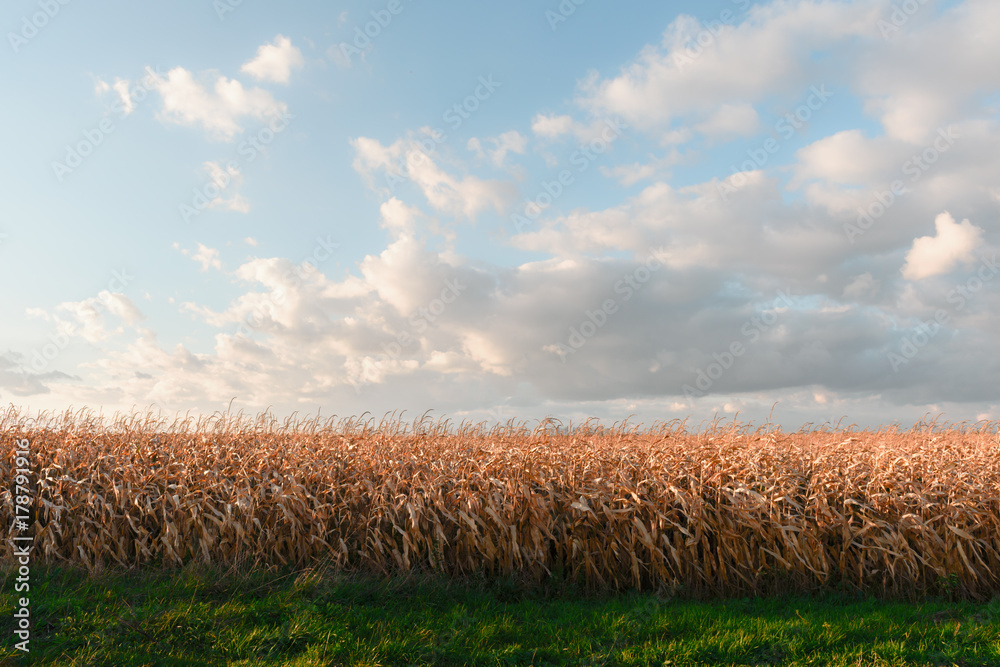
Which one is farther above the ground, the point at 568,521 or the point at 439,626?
the point at 568,521

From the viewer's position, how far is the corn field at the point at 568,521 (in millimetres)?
7793

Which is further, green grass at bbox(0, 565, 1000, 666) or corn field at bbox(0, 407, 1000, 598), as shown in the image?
corn field at bbox(0, 407, 1000, 598)

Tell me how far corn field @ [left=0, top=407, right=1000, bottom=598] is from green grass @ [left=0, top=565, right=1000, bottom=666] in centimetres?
48

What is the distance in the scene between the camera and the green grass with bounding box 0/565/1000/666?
5.79m

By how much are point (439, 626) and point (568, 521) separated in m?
2.35

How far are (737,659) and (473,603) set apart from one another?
300 cm

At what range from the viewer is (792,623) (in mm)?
6418

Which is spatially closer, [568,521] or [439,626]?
[439,626]

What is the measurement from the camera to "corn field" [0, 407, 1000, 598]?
25.6 feet

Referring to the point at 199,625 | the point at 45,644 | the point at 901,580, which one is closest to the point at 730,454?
the point at 901,580

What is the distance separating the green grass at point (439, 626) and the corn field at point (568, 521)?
476mm

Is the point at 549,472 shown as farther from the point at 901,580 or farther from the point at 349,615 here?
the point at 901,580

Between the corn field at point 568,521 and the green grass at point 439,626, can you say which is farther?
the corn field at point 568,521

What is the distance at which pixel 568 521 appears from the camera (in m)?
7.94
